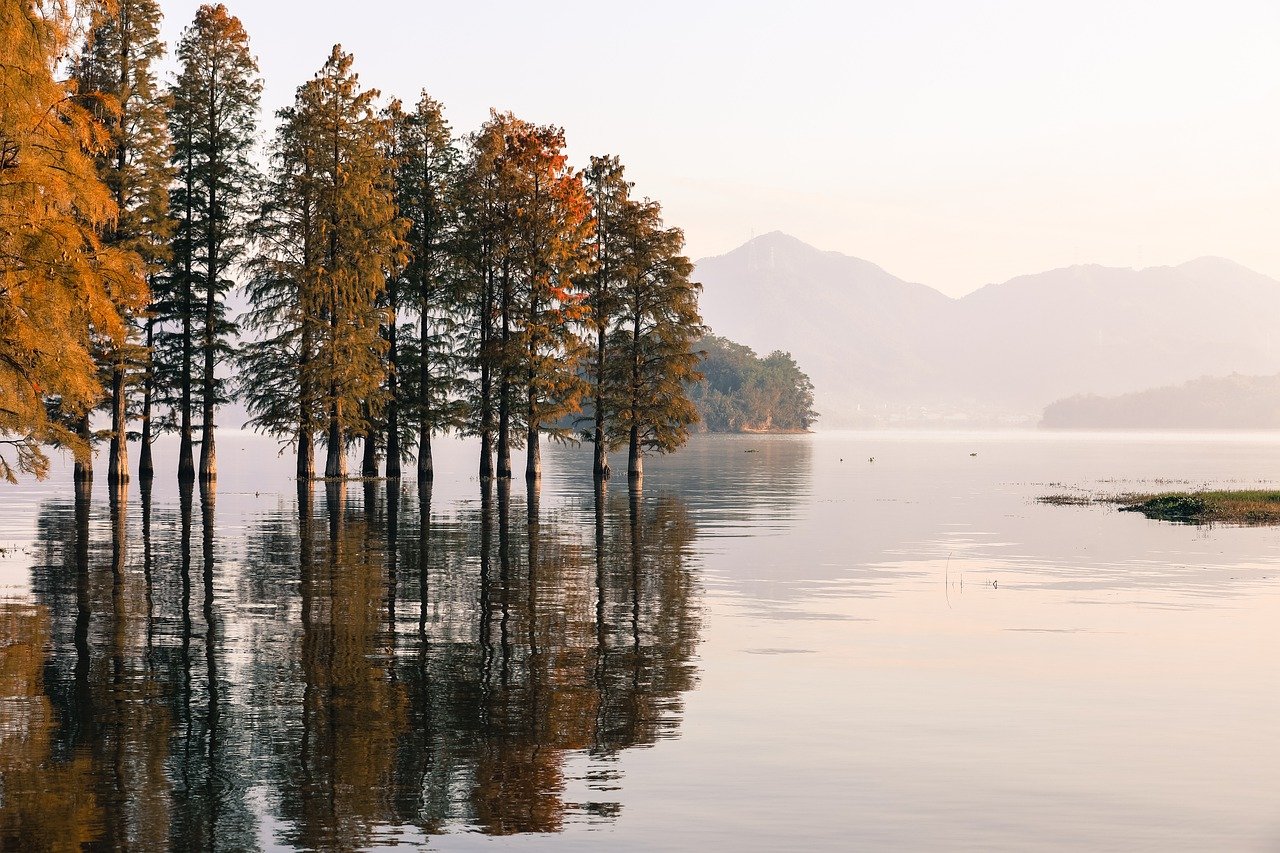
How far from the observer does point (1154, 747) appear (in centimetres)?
1490

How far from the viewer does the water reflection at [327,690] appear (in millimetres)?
11789

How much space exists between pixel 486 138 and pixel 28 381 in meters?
46.9

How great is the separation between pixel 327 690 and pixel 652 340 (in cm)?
6030

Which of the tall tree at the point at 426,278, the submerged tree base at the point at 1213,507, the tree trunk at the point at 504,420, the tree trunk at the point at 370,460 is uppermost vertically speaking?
the tall tree at the point at 426,278

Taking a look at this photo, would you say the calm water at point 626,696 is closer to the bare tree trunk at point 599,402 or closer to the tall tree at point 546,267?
the tall tree at point 546,267

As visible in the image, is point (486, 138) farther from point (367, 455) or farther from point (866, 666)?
point (866, 666)

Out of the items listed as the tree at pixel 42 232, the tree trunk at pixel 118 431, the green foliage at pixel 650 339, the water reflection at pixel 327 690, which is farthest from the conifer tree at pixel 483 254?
the tree at pixel 42 232

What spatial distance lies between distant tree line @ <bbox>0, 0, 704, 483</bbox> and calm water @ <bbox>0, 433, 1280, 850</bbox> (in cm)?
2785

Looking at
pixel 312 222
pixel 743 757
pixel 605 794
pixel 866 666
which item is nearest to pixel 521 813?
pixel 605 794

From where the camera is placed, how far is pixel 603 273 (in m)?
75.9

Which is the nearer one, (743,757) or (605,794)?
(605,794)

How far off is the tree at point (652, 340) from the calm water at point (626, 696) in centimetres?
3677

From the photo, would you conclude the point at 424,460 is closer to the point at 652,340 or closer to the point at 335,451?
the point at 335,451

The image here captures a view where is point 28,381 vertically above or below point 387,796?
above
